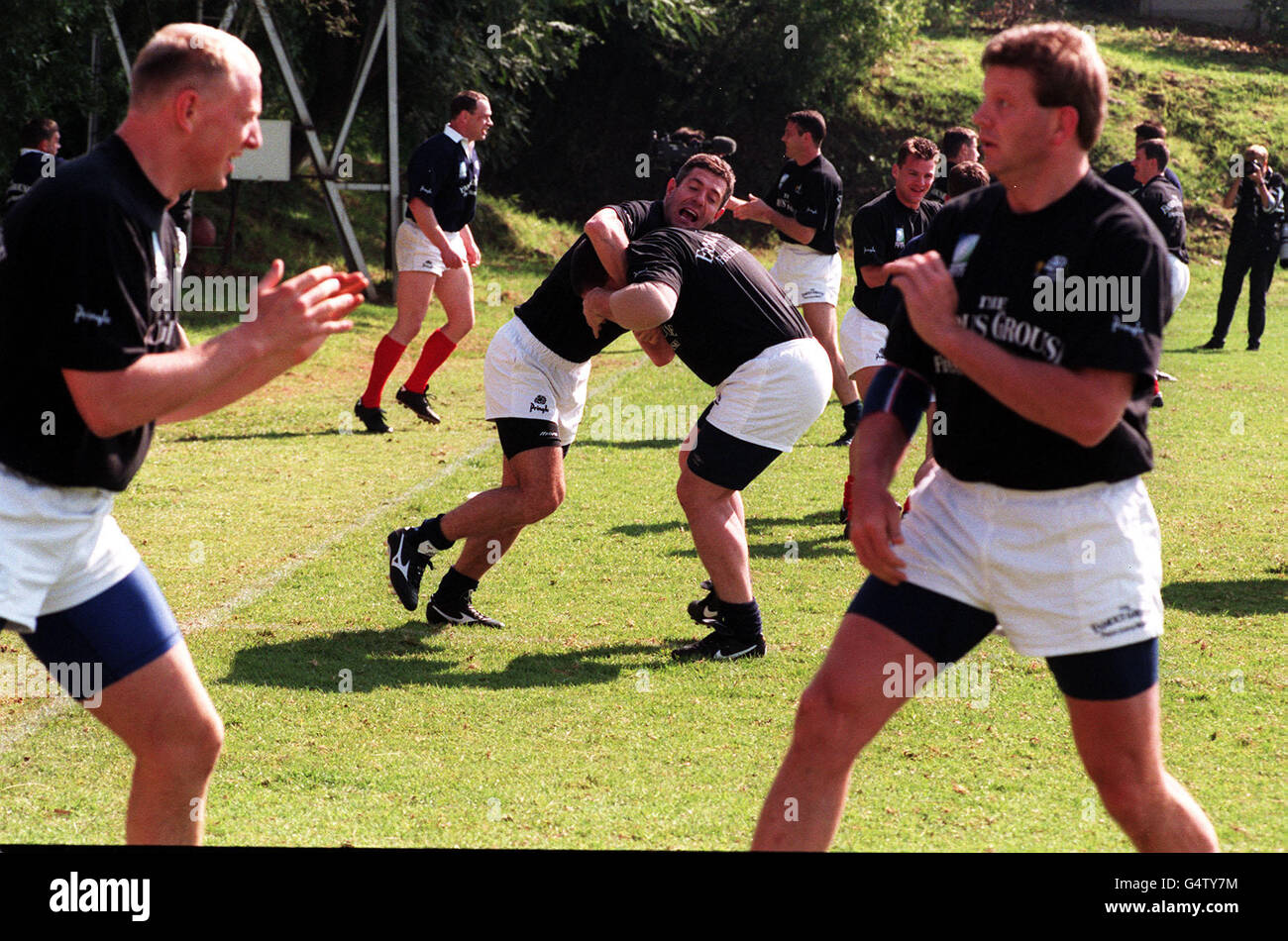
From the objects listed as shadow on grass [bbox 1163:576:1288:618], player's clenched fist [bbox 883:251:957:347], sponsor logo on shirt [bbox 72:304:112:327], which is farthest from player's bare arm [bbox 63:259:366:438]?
shadow on grass [bbox 1163:576:1288:618]

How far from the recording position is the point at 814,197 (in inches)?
448

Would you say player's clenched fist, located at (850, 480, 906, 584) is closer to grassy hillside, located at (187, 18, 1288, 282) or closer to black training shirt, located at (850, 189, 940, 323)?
black training shirt, located at (850, 189, 940, 323)

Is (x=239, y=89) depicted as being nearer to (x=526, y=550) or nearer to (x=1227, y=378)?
(x=526, y=550)

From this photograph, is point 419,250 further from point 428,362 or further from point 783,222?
point 783,222

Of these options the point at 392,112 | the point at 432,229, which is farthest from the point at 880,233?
the point at 392,112

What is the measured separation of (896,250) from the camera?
→ 862cm

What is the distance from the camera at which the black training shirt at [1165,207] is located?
12609 mm

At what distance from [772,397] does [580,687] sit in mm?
1499

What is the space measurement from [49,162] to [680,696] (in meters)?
9.47

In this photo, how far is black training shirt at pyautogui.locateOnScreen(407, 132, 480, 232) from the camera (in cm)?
1143

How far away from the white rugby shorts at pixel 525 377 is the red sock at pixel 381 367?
16.7 ft

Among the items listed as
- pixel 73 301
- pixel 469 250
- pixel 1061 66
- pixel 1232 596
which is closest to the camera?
pixel 73 301

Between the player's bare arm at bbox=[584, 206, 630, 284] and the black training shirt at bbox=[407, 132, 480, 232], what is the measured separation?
5823 millimetres

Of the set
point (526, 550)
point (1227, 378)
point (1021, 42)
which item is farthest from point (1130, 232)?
point (1227, 378)
